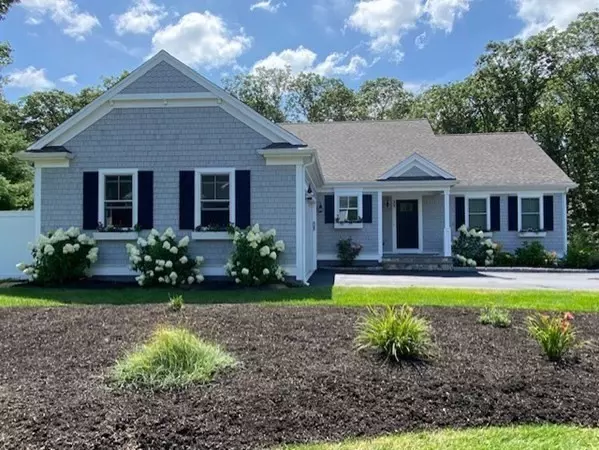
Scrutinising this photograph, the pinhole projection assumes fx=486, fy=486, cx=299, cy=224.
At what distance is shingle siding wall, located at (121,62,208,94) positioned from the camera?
12359 millimetres

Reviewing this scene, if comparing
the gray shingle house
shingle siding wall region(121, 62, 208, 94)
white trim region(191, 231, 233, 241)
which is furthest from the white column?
shingle siding wall region(121, 62, 208, 94)

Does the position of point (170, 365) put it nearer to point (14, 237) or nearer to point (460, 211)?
point (14, 237)

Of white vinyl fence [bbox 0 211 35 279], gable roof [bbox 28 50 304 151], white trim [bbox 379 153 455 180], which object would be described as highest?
gable roof [bbox 28 50 304 151]

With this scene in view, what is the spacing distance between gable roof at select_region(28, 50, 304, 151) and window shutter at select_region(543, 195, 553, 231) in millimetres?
11463

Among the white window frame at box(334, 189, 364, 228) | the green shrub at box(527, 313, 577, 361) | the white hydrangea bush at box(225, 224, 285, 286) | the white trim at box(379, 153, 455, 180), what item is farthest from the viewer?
the white window frame at box(334, 189, 364, 228)

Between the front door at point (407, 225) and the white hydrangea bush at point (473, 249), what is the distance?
5.08 feet

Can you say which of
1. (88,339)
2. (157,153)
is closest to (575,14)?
(157,153)

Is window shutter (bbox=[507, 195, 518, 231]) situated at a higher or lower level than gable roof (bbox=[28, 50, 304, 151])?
lower

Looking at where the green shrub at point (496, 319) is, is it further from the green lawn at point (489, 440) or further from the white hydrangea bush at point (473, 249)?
the white hydrangea bush at point (473, 249)

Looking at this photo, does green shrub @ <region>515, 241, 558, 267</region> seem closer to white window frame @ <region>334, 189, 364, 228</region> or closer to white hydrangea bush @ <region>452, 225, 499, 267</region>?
white hydrangea bush @ <region>452, 225, 499, 267</region>

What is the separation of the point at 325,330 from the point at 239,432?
96.9 inches

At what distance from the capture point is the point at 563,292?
403 inches

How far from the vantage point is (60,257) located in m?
11.8

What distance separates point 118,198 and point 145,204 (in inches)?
31.6
